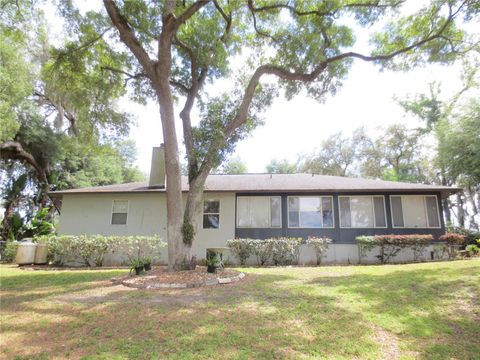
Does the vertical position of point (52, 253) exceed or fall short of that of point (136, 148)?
it falls short

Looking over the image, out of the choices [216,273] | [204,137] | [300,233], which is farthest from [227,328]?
[300,233]

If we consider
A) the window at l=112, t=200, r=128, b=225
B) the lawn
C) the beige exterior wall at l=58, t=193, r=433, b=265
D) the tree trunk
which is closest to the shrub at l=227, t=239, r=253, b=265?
the beige exterior wall at l=58, t=193, r=433, b=265

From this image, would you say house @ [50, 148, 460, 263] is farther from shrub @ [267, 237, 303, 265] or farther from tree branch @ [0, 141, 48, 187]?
tree branch @ [0, 141, 48, 187]

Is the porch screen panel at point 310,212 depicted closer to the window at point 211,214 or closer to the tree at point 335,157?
the window at point 211,214

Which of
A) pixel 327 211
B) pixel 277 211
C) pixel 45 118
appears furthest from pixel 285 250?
pixel 45 118

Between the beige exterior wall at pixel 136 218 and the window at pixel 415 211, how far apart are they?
25.5ft

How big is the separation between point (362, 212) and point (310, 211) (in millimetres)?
2461

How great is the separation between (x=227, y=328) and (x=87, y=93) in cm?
1289

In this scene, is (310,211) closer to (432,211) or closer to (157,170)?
(432,211)

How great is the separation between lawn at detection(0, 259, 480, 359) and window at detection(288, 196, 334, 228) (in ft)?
22.7

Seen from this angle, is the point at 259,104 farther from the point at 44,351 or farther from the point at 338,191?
the point at 44,351

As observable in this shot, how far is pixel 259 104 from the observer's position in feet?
42.7

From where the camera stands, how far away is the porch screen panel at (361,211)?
14133mm

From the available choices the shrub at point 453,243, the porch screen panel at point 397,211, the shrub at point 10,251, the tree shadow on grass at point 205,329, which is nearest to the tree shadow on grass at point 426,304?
the tree shadow on grass at point 205,329
